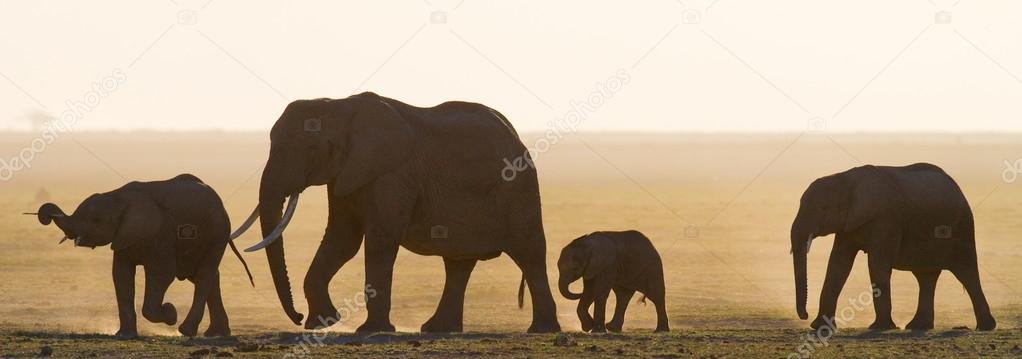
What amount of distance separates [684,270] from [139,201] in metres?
19.9

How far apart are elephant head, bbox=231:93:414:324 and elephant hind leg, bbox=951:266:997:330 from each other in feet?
27.0

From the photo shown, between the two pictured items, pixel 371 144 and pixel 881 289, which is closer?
pixel 371 144

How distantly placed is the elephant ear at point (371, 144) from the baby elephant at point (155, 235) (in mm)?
1624

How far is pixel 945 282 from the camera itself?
130 ft

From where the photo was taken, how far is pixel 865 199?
86.9ft

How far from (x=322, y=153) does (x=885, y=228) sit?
24.9 feet

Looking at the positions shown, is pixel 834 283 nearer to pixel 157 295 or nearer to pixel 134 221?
pixel 157 295

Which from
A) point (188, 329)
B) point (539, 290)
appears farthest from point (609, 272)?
point (188, 329)

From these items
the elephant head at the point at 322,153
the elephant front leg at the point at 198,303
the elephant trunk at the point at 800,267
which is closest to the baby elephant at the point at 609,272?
the elephant trunk at the point at 800,267

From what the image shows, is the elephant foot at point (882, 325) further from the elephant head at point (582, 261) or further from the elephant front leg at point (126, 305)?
the elephant front leg at point (126, 305)

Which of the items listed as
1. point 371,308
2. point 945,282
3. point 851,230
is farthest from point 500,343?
point 945,282

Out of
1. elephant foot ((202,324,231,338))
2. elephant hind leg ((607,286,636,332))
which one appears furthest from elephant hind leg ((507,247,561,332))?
elephant foot ((202,324,231,338))

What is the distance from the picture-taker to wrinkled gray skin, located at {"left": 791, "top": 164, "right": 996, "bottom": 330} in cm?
2647

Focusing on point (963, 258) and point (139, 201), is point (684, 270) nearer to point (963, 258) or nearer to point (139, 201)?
point (963, 258)
